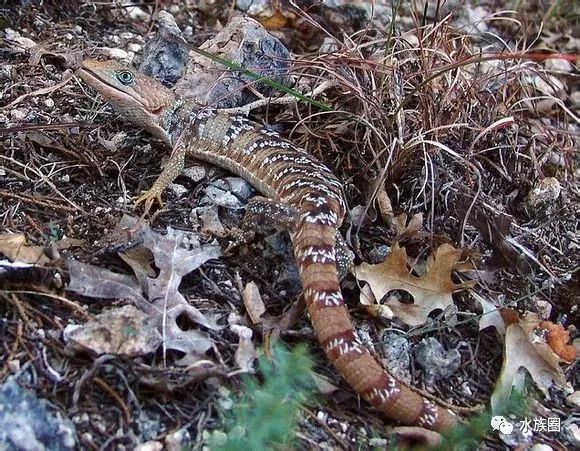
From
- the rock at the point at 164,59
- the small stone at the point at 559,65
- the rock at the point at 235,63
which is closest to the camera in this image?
the rock at the point at 235,63

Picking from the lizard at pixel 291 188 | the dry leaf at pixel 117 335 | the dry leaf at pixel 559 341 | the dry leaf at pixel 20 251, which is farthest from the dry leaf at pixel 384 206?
the dry leaf at pixel 20 251

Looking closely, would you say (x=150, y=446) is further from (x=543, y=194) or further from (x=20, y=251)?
(x=543, y=194)

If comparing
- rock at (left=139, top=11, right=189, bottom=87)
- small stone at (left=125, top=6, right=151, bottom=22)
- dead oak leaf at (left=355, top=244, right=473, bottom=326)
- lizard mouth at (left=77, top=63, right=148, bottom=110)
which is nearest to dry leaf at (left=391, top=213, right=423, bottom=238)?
dead oak leaf at (left=355, top=244, right=473, bottom=326)

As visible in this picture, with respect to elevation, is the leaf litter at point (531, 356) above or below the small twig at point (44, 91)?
above

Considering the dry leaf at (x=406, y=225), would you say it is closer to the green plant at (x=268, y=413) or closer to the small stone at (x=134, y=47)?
the green plant at (x=268, y=413)

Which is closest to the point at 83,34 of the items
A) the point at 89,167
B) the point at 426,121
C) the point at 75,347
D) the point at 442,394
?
the point at 89,167

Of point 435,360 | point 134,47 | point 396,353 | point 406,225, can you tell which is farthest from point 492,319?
point 134,47

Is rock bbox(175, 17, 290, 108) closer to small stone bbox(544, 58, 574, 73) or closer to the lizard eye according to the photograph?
the lizard eye
